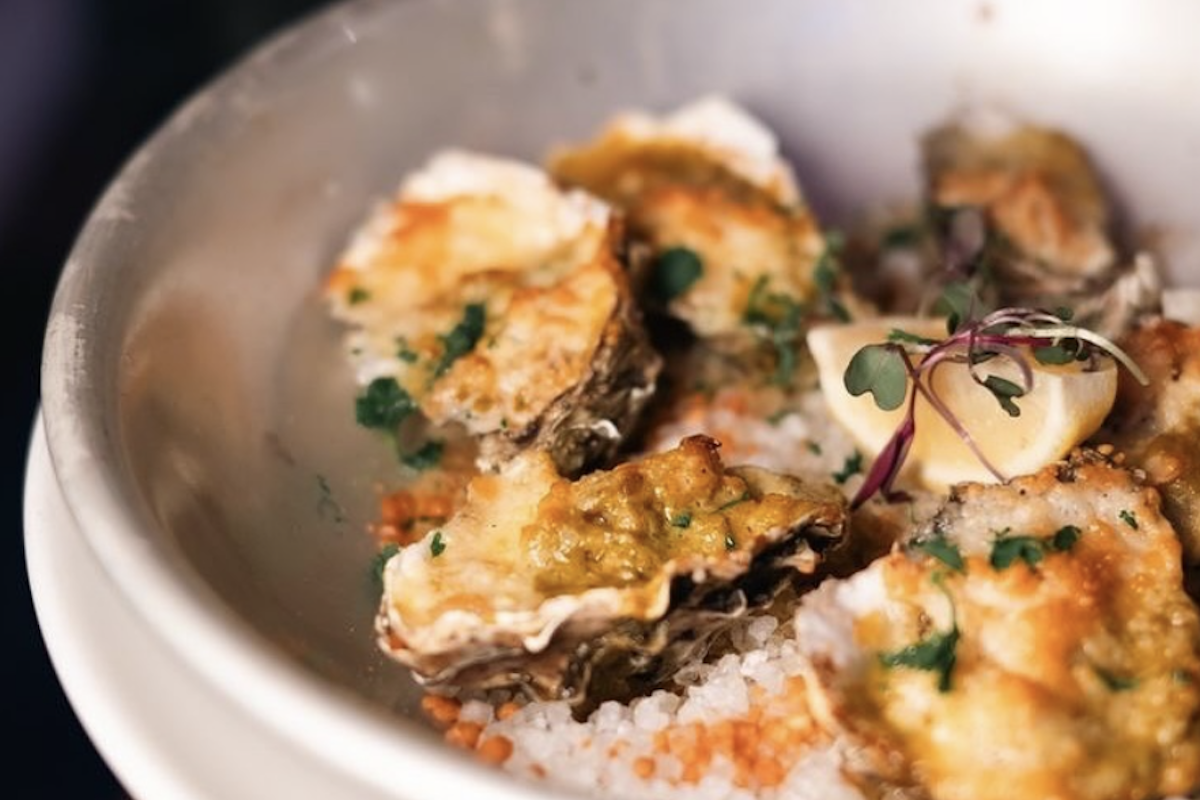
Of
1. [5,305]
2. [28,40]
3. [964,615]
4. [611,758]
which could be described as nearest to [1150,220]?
[964,615]

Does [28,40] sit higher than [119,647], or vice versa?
[119,647]

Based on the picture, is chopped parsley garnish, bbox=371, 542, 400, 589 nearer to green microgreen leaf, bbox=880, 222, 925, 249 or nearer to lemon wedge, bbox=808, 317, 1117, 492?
lemon wedge, bbox=808, 317, 1117, 492

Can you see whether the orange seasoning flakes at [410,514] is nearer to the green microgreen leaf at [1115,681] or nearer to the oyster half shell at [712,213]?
the oyster half shell at [712,213]

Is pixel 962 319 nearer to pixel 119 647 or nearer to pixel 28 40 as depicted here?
pixel 119 647

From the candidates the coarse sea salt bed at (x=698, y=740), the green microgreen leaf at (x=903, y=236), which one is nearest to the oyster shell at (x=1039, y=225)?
the green microgreen leaf at (x=903, y=236)

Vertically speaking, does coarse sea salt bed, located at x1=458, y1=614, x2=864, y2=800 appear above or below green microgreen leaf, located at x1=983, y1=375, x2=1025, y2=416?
below

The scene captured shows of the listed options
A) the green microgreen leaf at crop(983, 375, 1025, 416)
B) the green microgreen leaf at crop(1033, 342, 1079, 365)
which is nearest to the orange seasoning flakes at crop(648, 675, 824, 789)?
the green microgreen leaf at crop(983, 375, 1025, 416)

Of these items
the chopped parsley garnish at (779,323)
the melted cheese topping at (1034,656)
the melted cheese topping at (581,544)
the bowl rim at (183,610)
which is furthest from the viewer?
the chopped parsley garnish at (779,323)
